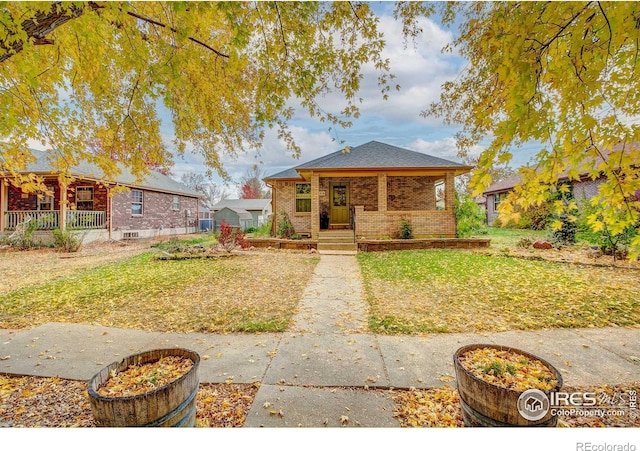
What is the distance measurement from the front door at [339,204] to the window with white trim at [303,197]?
1.20 meters

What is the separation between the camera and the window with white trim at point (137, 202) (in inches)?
666

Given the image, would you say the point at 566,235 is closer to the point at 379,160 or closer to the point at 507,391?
the point at 379,160

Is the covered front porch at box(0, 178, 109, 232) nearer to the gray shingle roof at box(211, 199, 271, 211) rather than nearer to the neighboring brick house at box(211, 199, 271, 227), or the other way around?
the gray shingle roof at box(211, 199, 271, 211)

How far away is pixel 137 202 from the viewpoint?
17.2 meters

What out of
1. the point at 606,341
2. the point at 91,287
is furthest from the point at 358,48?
the point at 91,287

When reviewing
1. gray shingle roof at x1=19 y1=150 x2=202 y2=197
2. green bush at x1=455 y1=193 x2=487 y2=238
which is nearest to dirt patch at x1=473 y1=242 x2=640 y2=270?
green bush at x1=455 y1=193 x2=487 y2=238

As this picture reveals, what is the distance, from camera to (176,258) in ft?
30.5

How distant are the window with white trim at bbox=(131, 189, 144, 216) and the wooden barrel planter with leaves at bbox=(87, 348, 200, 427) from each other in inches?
716

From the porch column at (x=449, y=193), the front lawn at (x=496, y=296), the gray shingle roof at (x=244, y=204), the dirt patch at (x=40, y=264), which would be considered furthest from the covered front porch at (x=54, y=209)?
the porch column at (x=449, y=193)

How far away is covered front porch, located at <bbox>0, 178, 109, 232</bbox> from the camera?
1288 centimetres

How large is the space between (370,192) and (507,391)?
1280 cm

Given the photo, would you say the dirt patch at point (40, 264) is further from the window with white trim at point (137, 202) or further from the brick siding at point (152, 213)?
the window with white trim at point (137, 202)

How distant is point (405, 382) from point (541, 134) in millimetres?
2249

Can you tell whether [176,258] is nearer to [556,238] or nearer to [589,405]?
[589,405]
